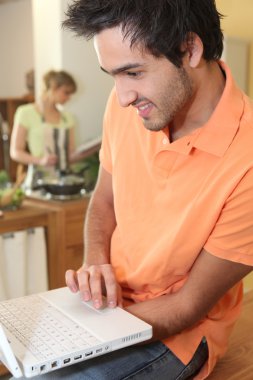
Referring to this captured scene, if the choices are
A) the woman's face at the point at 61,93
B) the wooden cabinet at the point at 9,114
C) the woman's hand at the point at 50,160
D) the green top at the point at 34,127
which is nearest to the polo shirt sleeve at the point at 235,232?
the woman's hand at the point at 50,160

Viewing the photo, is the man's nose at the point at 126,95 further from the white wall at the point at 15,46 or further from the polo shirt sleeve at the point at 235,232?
Answer: the white wall at the point at 15,46

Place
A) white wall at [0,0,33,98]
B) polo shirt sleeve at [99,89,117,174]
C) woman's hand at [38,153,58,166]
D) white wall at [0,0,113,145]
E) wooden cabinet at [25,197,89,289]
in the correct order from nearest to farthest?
polo shirt sleeve at [99,89,117,174], wooden cabinet at [25,197,89,289], woman's hand at [38,153,58,166], white wall at [0,0,113,145], white wall at [0,0,33,98]

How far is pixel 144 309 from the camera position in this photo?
101 centimetres

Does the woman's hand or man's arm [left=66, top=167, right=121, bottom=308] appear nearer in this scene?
man's arm [left=66, top=167, right=121, bottom=308]

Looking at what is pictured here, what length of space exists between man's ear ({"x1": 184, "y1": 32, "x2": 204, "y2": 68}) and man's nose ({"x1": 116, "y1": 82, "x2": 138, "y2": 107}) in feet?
0.44

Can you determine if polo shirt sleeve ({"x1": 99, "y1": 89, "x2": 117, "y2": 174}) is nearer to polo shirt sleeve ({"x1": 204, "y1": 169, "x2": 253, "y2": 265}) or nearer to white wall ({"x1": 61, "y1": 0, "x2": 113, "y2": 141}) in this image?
polo shirt sleeve ({"x1": 204, "y1": 169, "x2": 253, "y2": 265})

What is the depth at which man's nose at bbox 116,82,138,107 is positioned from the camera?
0.97 metres

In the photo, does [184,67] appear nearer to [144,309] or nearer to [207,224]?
[207,224]

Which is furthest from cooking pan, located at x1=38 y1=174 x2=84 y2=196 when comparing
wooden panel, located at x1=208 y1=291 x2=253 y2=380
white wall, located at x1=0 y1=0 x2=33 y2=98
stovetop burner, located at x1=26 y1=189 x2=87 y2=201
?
white wall, located at x1=0 y1=0 x2=33 y2=98

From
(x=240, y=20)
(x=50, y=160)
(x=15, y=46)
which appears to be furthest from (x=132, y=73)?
(x=15, y=46)

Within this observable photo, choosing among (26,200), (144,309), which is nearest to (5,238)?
(26,200)

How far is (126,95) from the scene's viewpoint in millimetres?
976

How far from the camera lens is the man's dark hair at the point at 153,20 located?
93cm

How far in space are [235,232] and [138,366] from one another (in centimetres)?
32
